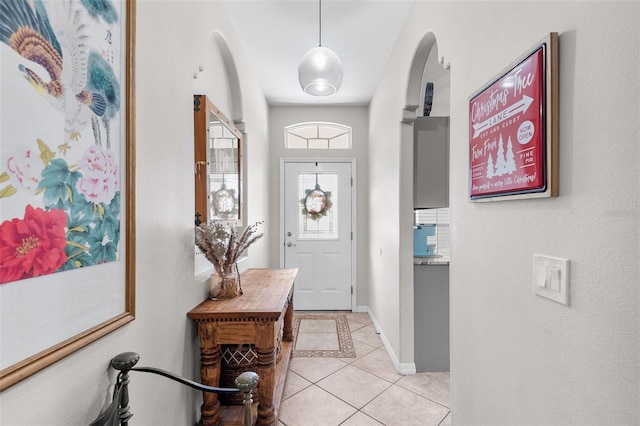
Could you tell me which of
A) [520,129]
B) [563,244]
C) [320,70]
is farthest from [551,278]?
[320,70]

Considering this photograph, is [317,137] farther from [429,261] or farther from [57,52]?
[57,52]

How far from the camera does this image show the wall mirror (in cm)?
173

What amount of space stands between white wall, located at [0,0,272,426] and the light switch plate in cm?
132

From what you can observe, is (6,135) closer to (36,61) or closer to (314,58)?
(36,61)

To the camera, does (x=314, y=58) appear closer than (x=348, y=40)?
Yes

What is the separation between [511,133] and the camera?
100 cm

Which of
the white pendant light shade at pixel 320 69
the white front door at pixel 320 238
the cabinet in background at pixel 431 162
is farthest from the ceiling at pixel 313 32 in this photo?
the white front door at pixel 320 238

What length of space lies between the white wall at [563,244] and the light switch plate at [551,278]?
0.8 inches

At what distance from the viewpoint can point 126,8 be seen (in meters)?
1.03

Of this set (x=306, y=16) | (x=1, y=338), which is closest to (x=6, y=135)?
(x=1, y=338)

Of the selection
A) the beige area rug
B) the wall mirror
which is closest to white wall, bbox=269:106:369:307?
the beige area rug

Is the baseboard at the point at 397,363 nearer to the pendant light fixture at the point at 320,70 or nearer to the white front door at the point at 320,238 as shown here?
the white front door at the point at 320,238

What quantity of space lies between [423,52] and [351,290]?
2.98 m

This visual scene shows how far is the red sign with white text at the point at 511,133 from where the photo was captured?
0.88 meters
